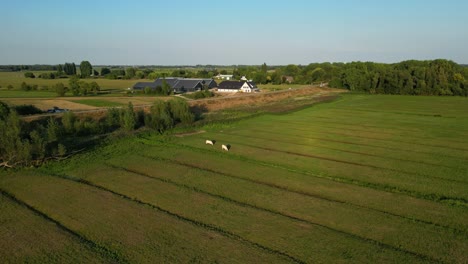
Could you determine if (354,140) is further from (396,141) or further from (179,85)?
(179,85)

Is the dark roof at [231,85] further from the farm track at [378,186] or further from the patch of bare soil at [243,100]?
the farm track at [378,186]

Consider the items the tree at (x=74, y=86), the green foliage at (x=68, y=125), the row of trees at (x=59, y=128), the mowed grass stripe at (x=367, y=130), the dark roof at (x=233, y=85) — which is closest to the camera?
the row of trees at (x=59, y=128)

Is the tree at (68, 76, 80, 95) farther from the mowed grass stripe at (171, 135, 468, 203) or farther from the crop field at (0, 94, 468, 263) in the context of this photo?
the mowed grass stripe at (171, 135, 468, 203)

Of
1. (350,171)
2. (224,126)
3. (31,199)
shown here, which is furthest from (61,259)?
(224,126)

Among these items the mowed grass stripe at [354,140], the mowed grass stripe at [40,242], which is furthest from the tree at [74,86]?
the mowed grass stripe at [40,242]

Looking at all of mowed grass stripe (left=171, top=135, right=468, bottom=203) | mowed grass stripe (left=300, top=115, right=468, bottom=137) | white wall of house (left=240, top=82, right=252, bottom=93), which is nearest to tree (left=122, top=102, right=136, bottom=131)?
mowed grass stripe (left=171, top=135, right=468, bottom=203)

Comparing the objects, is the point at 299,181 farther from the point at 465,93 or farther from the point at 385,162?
the point at 465,93
